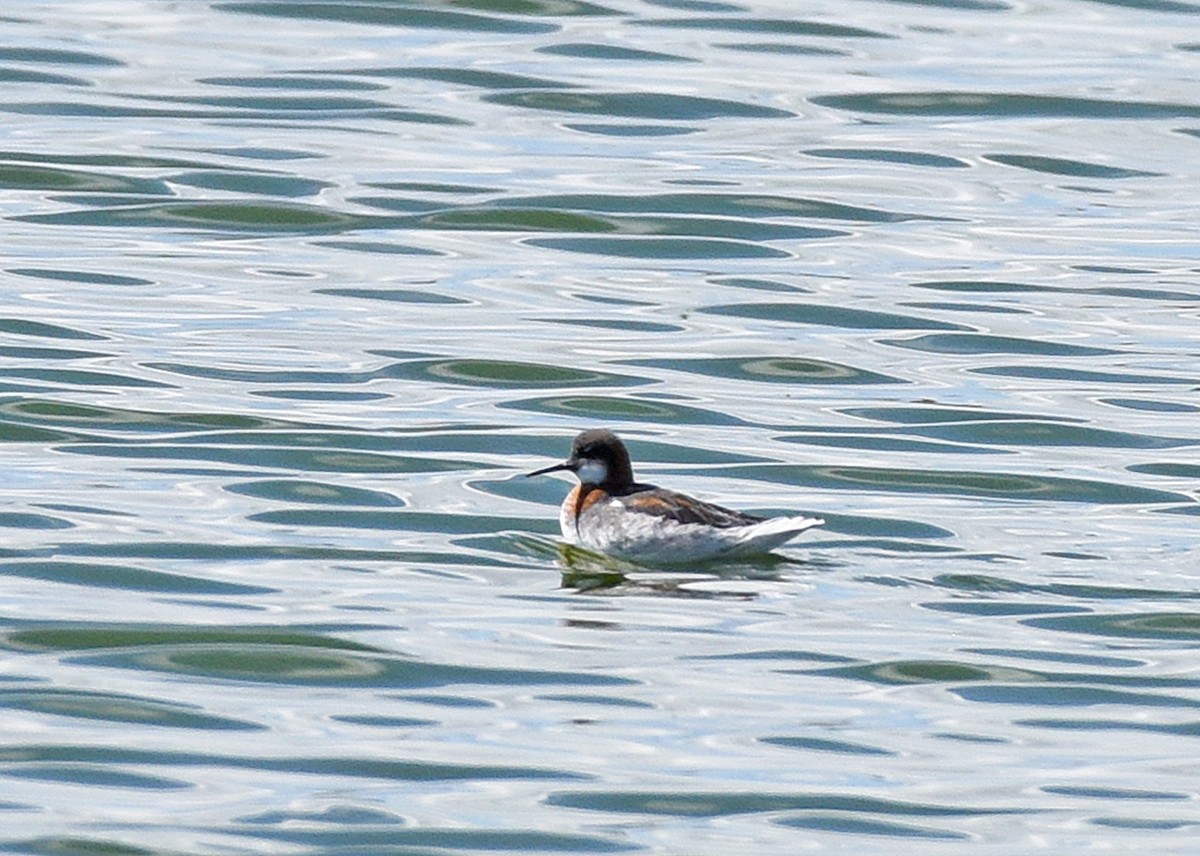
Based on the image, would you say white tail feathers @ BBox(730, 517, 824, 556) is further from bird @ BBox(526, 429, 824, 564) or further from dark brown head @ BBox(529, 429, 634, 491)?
dark brown head @ BBox(529, 429, 634, 491)

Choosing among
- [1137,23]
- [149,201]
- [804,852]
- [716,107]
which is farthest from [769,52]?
[804,852]

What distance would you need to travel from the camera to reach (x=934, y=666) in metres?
10.1

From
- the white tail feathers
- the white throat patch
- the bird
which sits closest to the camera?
the white tail feathers

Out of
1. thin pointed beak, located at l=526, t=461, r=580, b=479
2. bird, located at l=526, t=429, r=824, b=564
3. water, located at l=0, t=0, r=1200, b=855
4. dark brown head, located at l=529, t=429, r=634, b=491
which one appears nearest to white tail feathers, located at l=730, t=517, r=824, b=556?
Result: bird, located at l=526, t=429, r=824, b=564

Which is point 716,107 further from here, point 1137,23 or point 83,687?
point 83,687

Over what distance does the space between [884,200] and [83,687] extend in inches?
492

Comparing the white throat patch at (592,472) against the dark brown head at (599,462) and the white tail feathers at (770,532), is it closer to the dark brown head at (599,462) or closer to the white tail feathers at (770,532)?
the dark brown head at (599,462)

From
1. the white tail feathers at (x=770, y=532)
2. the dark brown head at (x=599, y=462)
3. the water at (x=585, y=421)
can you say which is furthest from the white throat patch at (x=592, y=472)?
the white tail feathers at (x=770, y=532)

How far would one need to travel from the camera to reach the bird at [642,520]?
11555mm

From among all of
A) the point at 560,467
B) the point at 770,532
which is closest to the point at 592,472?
the point at 560,467

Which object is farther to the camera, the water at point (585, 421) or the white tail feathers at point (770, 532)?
the white tail feathers at point (770, 532)

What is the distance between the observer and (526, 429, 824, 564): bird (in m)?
11.6

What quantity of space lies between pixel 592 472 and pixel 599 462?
0.06 metres

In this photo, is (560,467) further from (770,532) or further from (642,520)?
(770,532)
